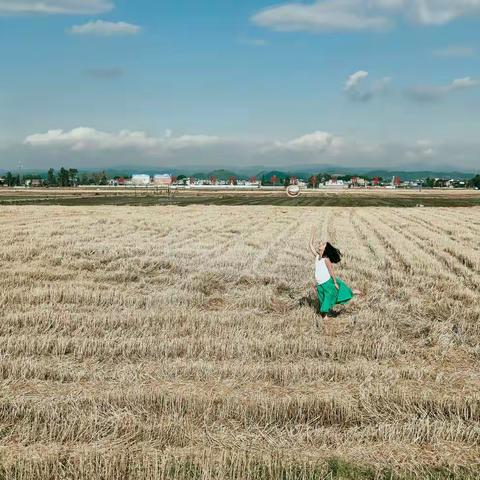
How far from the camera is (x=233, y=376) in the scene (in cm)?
798

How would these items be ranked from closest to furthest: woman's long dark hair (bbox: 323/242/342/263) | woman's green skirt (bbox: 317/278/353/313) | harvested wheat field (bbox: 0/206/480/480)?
harvested wheat field (bbox: 0/206/480/480), woman's green skirt (bbox: 317/278/353/313), woman's long dark hair (bbox: 323/242/342/263)

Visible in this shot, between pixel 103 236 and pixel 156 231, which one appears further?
pixel 156 231

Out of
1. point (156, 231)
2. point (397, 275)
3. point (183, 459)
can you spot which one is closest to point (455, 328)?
point (397, 275)

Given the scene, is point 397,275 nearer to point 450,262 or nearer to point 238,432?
point 450,262

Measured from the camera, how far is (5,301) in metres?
13.0

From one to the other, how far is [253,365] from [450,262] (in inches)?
519

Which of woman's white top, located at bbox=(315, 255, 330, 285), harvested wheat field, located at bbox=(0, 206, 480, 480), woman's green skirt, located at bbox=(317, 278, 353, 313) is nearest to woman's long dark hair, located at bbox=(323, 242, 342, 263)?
woman's white top, located at bbox=(315, 255, 330, 285)

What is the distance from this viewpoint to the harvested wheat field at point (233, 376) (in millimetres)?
5570

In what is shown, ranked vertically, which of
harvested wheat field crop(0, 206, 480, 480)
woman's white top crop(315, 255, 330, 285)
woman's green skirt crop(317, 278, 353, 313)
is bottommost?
harvested wheat field crop(0, 206, 480, 480)

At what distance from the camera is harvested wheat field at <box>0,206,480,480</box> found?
557cm

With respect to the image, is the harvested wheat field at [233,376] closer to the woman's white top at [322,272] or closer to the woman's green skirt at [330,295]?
the woman's green skirt at [330,295]

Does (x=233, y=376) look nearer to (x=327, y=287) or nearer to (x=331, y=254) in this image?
(x=327, y=287)

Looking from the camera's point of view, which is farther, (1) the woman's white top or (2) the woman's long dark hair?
(2) the woman's long dark hair

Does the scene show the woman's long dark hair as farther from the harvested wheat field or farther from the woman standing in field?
the harvested wheat field
